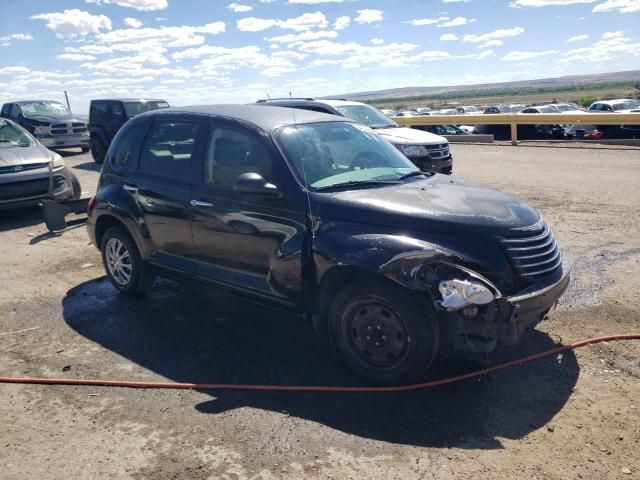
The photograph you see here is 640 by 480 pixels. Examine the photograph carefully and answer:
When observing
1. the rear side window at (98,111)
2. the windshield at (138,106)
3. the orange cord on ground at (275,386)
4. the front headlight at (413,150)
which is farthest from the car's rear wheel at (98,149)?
Result: the orange cord on ground at (275,386)

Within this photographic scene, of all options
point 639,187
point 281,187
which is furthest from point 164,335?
point 639,187

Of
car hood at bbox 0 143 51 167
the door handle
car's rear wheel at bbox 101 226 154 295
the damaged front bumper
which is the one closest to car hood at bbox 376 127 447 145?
car hood at bbox 0 143 51 167

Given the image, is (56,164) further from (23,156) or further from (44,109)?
(44,109)

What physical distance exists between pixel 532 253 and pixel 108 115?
1601 centimetres

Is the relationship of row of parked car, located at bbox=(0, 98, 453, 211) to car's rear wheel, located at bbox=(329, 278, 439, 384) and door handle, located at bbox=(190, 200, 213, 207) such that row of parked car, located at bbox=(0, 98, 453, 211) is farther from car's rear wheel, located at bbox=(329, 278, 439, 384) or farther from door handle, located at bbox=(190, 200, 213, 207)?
car's rear wheel, located at bbox=(329, 278, 439, 384)

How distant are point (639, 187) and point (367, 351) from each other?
913 cm

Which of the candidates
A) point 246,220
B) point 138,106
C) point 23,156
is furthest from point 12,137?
point 246,220

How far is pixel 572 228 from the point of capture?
26.6ft

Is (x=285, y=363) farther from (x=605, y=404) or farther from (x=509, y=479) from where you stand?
(x=605, y=404)

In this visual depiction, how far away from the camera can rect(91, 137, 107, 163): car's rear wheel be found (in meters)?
17.7

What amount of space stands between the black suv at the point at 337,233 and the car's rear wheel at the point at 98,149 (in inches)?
509

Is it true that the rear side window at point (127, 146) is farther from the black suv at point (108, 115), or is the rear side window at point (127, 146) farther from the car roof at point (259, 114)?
the black suv at point (108, 115)

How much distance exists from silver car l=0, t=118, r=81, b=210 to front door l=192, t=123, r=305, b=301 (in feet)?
19.4

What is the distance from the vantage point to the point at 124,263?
5.90 meters
